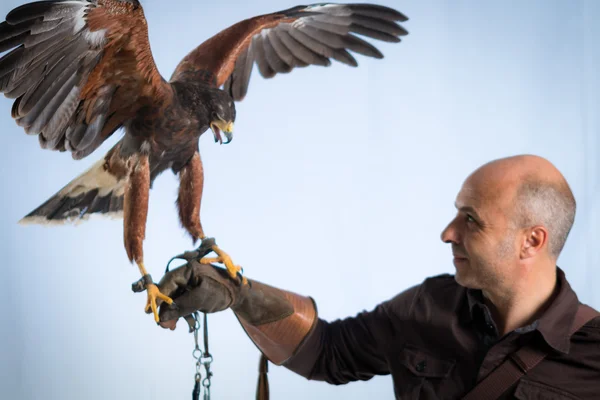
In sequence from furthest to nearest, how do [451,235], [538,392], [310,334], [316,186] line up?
[316,186], [310,334], [451,235], [538,392]

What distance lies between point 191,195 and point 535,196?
71cm

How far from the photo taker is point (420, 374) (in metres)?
1.59

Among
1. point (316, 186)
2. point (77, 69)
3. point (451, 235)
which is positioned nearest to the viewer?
point (77, 69)

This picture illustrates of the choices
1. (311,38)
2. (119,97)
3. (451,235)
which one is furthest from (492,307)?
(119,97)

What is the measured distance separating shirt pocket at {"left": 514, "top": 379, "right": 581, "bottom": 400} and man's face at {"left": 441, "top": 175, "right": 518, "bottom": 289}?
21 centimetres

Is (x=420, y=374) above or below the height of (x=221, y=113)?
below

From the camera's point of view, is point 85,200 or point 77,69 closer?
point 77,69

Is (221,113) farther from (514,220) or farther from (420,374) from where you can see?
(420,374)

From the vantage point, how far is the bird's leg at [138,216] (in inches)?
54.0

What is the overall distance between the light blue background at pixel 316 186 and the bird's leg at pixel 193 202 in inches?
4.6

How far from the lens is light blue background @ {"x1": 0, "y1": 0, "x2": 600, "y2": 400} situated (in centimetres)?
167

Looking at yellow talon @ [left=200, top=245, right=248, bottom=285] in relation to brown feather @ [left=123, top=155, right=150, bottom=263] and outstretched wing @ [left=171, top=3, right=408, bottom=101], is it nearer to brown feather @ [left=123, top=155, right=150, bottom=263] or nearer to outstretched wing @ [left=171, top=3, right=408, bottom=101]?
brown feather @ [left=123, top=155, right=150, bottom=263]

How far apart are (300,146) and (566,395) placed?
96 centimetres

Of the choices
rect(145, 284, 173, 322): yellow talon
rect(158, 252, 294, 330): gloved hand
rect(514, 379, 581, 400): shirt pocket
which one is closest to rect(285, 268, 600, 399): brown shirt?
rect(514, 379, 581, 400): shirt pocket
